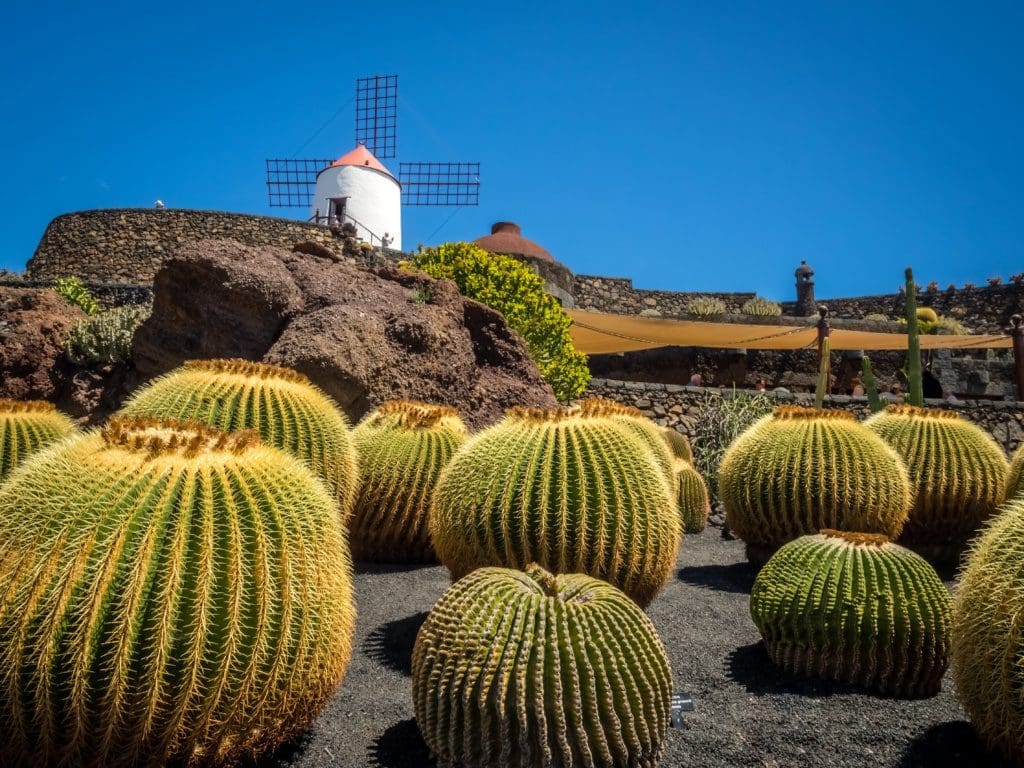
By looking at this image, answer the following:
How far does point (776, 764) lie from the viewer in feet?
9.81

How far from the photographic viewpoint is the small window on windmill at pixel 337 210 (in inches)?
1231

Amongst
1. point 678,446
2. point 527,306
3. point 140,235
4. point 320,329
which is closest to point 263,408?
point 320,329

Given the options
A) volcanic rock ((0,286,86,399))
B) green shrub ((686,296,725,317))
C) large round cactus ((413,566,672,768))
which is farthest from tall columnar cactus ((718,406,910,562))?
green shrub ((686,296,725,317))

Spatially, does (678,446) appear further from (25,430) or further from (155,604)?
(155,604)

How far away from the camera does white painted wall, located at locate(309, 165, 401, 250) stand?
3166 centimetres

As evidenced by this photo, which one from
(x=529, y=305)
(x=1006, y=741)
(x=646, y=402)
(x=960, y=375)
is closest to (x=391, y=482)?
(x=1006, y=741)

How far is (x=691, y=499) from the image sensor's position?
782cm

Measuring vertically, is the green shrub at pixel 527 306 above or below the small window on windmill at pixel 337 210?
below

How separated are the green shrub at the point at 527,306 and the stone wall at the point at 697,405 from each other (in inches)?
31.6

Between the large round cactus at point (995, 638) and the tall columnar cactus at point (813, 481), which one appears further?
the tall columnar cactus at point (813, 481)

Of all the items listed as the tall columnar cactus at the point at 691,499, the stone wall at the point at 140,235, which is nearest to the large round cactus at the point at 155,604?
the tall columnar cactus at the point at 691,499

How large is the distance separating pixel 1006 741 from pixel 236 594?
2.44 m

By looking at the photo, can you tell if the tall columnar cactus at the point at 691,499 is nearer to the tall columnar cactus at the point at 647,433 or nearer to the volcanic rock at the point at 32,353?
the tall columnar cactus at the point at 647,433

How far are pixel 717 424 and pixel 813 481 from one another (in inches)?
205
